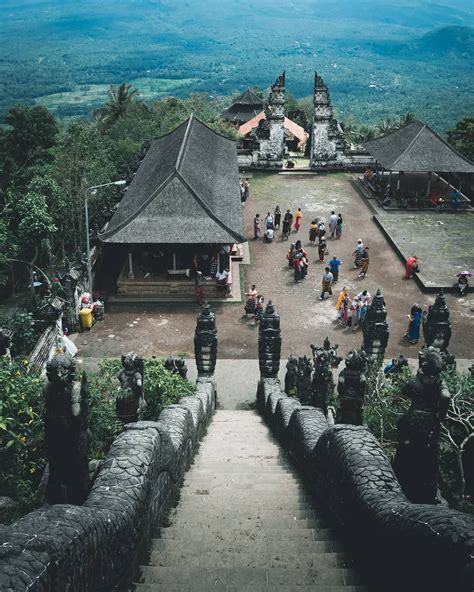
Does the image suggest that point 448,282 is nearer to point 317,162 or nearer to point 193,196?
point 193,196

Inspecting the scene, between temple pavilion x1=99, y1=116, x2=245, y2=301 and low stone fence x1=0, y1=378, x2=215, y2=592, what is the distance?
578 inches

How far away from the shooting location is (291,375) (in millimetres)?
16953

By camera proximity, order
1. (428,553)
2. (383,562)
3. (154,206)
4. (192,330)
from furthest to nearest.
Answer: (154,206) < (192,330) < (383,562) < (428,553)

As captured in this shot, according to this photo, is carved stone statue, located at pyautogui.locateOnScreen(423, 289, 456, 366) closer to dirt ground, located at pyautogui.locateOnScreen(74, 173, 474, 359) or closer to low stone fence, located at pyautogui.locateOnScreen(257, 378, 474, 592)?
dirt ground, located at pyautogui.locateOnScreen(74, 173, 474, 359)

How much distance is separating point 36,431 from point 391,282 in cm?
1747

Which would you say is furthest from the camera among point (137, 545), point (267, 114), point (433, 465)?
point (267, 114)

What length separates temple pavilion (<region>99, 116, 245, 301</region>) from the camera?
77.2 feet

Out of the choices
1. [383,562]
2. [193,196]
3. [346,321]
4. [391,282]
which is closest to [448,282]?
[391,282]

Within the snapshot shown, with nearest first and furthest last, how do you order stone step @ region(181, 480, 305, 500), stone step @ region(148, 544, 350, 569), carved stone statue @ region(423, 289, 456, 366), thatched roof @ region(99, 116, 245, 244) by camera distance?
stone step @ region(148, 544, 350, 569), stone step @ region(181, 480, 305, 500), carved stone statue @ region(423, 289, 456, 366), thatched roof @ region(99, 116, 245, 244)

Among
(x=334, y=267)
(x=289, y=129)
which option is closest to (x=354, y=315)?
(x=334, y=267)

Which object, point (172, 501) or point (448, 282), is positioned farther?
point (448, 282)

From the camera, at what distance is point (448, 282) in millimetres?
25484

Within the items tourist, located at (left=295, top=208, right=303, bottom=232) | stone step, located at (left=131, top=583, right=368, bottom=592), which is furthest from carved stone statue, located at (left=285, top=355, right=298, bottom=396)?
tourist, located at (left=295, top=208, right=303, bottom=232)

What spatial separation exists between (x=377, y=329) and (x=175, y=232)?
9.08m
